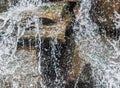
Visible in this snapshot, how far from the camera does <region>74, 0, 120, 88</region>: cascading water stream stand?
613cm

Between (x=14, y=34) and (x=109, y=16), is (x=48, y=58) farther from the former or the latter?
(x=109, y=16)

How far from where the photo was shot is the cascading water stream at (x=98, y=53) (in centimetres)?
613

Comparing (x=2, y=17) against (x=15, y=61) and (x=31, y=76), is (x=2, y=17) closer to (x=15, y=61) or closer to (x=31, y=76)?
→ (x=15, y=61)

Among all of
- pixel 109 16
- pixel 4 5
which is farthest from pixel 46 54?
pixel 4 5

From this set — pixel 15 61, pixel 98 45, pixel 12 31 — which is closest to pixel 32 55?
pixel 15 61

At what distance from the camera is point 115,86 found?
20.0 ft

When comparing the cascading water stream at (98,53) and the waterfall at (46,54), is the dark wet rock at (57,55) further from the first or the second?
the cascading water stream at (98,53)

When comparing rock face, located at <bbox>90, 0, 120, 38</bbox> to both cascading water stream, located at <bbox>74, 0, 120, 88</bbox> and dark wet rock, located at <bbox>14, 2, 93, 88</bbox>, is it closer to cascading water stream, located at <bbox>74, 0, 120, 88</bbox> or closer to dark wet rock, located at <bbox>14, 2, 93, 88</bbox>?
cascading water stream, located at <bbox>74, 0, 120, 88</bbox>

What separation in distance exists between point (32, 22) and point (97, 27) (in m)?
1.45

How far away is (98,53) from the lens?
21.4ft

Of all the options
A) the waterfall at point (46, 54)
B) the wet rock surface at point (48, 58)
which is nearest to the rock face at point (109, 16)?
the waterfall at point (46, 54)

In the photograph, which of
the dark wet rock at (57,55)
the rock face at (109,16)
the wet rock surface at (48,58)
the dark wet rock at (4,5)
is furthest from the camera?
the dark wet rock at (4,5)

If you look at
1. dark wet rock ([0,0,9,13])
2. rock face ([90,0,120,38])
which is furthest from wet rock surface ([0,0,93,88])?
dark wet rock ([0,0,9,13])

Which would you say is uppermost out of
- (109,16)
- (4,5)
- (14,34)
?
(4,5)
